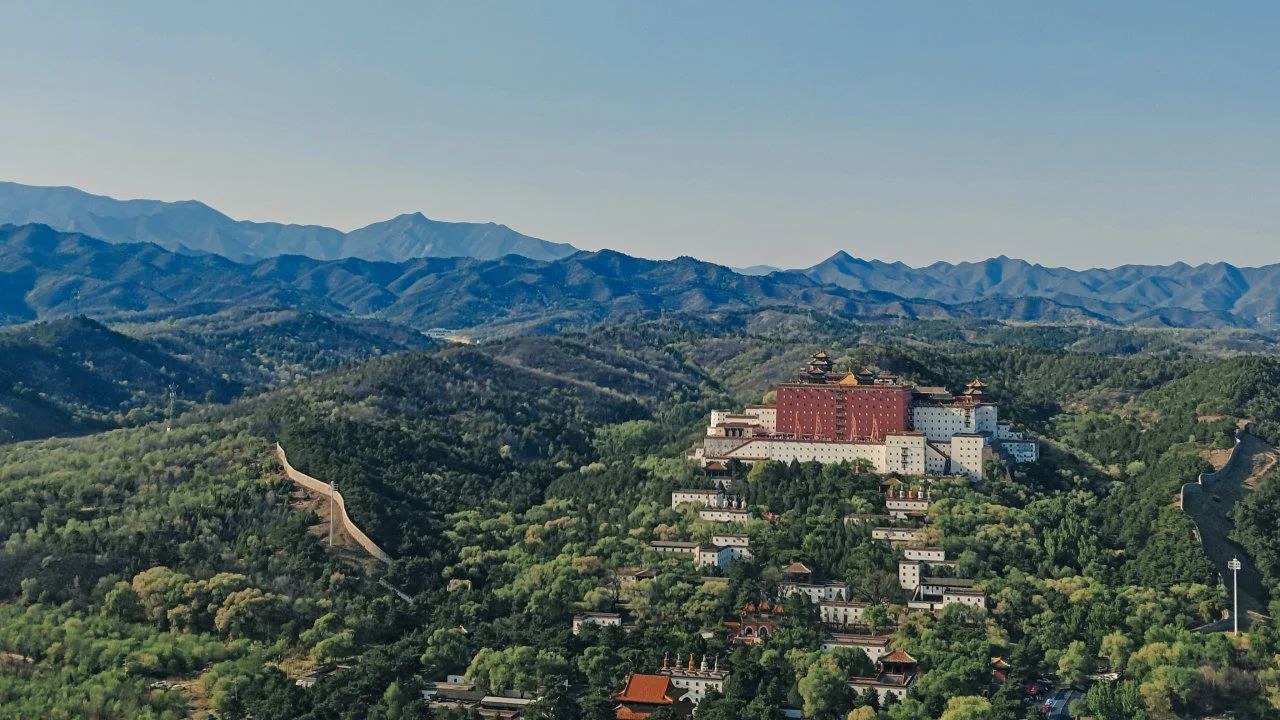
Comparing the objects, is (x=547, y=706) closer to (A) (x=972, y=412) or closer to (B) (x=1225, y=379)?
(A) (x=972, y=412)

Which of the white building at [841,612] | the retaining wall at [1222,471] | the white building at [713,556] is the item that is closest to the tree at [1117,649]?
the white building at [841,612]

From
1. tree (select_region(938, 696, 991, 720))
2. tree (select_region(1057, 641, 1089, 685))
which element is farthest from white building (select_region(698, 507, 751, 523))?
tree (select_region(938, 696, 991, 720))

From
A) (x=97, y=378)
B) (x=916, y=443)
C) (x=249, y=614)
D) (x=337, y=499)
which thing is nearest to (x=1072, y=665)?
(x=916, y=443)

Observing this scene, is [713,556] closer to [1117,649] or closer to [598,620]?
[598,620]

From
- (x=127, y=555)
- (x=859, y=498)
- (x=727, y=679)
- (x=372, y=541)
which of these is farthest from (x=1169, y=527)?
(x=127, y=555)

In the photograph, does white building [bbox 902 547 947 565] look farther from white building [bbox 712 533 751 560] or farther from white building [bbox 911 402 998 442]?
white building [bbox 911 402 998 442]

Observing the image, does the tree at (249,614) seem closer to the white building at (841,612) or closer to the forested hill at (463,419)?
the forested hill at (463,419)
